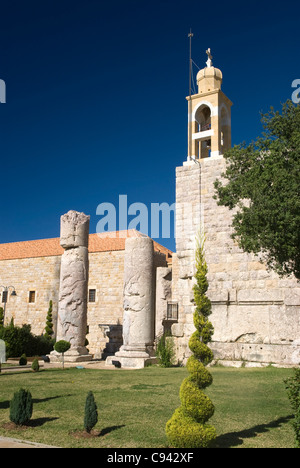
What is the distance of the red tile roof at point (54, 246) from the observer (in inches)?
1211

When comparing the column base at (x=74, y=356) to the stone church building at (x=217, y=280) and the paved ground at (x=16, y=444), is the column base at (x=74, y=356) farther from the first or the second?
the paved ground at (x=16, y=444)

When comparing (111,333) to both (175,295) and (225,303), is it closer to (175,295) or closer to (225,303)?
(175,295)

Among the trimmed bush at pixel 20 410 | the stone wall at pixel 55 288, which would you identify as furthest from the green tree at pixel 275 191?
the stone wall at pixel 55 288

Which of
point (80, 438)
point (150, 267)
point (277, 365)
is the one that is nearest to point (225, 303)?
point (277, 365)

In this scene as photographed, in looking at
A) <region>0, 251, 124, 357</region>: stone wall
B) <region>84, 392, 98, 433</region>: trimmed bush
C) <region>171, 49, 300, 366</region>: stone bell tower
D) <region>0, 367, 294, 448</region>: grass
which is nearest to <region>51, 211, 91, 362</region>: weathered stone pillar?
<region>171, 49, 300, 366</region>: stone bell tower

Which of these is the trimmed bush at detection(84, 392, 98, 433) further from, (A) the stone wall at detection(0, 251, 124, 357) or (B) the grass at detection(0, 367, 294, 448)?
(A) the stone wall at detection(0, 251, 124, 357)

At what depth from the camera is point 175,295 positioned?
15.7 m

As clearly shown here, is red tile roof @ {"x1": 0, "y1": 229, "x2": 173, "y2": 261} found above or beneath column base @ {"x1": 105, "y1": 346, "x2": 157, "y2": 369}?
above

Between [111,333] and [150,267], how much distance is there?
6.73m

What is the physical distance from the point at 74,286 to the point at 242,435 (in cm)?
1245

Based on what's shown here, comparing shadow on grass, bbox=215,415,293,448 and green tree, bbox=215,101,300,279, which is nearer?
shadow on grass, bbox=215,415,293,448

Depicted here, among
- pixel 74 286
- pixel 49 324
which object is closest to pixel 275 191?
pixel 74 286

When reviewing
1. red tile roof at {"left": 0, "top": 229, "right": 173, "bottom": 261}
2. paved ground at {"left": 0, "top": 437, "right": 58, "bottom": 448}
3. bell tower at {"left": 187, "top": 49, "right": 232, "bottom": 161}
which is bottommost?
paved ground at {"left": 0, "top": 437, "right": 58, "bottom": 448}

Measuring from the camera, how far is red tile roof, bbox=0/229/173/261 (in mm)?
30767
